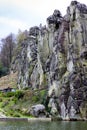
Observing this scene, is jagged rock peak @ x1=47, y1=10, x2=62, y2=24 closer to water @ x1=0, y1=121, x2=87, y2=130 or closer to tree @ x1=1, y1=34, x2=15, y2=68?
water @ x1=0, y1=121, x2=87, y2=130

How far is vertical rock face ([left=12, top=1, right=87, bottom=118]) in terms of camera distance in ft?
291

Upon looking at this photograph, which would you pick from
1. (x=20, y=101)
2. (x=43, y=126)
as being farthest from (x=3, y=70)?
(x=43, y=126)

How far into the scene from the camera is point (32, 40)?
135125 mm

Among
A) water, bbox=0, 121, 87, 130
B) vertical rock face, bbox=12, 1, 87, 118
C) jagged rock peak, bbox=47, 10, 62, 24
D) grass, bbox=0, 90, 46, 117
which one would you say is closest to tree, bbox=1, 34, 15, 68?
vertical rock face, bbox=12, 1, 87, 118

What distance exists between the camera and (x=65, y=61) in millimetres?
97812

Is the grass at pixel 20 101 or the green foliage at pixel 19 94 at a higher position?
the green foliage at pixel 19 94

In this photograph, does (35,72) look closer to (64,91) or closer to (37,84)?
(37,84)

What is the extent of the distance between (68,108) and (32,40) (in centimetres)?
5173

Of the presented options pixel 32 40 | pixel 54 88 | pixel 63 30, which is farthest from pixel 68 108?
pixel 32 40

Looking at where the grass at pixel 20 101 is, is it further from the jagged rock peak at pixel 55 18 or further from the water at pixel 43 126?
the jagged rock peak at pixel 55 18

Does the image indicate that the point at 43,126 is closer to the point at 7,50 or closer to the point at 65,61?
the point at 65,61

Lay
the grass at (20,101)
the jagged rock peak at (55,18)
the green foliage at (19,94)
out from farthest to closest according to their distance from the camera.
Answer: the jagged rock peak at (55,18) → the green foliage at (19,94) → the grass at (20,101)

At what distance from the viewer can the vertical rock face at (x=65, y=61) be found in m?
88.8

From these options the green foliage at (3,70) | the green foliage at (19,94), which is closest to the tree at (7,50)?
the green foliage at (3,70)
